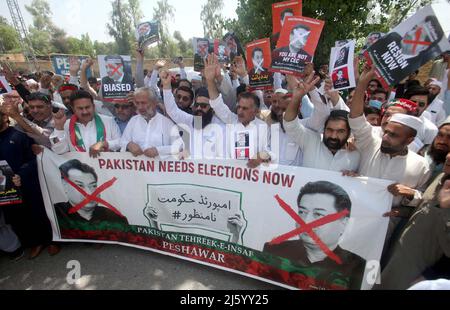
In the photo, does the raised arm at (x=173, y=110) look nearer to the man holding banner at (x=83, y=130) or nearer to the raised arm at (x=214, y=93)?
the raised arm at (x=214, y=93)

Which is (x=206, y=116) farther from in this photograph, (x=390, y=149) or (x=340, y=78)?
(x=390, y=149)

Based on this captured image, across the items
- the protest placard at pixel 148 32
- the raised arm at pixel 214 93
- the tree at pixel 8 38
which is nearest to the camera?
the raised arm at pixel 214 93

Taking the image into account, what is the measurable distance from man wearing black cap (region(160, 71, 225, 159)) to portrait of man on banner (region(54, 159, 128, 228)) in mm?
1151

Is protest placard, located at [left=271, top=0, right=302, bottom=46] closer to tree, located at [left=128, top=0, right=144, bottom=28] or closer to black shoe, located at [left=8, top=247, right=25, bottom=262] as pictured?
black shoe, located at [left=8, top=247, right=25, bottom=262]

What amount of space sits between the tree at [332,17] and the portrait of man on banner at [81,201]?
720cm

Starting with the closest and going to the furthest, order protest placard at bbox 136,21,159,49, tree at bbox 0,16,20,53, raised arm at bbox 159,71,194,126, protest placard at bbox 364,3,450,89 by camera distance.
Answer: protest placard at bbox 364,3,450,89 < raised arm at bbox 159,71,194,126 < protest placard at bbox 136,21,159,49 < tree at bbox 0,16,20,53

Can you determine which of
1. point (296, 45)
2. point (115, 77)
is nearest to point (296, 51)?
point (296, 45)

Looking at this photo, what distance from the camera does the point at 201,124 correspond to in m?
3.61

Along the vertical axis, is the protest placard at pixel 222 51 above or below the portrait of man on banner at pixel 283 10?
below

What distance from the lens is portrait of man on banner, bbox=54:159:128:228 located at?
126 inches

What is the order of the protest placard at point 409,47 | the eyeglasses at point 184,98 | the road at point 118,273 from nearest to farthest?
the protest placard at point 409,47
the road at point 118,273
the eyeglasses at point 184,98

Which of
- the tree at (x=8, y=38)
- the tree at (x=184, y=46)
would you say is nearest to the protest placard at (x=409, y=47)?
the tree at (x=184, y=46)

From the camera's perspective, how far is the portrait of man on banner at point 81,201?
3209 millimetres

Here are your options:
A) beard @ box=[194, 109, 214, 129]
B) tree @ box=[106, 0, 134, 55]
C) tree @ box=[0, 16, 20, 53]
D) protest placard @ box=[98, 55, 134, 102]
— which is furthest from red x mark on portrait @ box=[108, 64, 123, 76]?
tree @ box=[0, 16, 20, 53]
